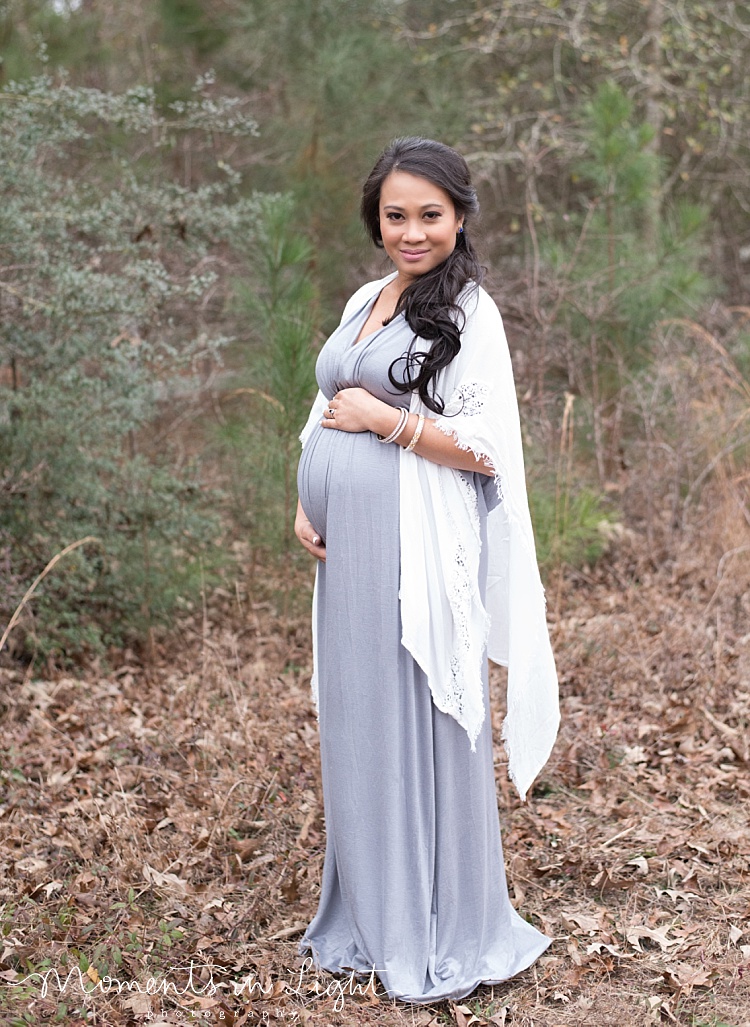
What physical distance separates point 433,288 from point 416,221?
0.54ft

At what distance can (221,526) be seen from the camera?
5480 mm

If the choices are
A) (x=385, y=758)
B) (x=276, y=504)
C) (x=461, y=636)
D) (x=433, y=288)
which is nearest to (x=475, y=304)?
(x=433, y=288)

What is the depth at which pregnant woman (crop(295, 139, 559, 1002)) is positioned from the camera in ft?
8.35

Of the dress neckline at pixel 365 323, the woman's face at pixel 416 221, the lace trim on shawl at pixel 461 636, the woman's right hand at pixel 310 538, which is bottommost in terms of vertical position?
the lace trim on shawl at pixel 461 636

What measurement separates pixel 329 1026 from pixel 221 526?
10.6 ft

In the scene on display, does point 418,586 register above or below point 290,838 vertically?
above

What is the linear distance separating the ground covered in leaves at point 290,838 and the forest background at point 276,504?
1 cm

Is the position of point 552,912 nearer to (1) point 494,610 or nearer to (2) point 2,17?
(1) point 494,610

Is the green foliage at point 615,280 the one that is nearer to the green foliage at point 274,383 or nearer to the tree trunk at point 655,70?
the tree trunk at point 655,70

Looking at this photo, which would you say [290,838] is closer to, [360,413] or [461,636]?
[461,636]

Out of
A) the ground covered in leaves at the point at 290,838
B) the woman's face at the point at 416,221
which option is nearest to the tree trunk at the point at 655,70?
the ground covered in leaves at the point at 290,838

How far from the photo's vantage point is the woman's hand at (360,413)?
2.53m

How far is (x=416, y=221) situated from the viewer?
2.54 m

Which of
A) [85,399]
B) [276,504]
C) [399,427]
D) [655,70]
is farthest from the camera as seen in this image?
[655,70]
